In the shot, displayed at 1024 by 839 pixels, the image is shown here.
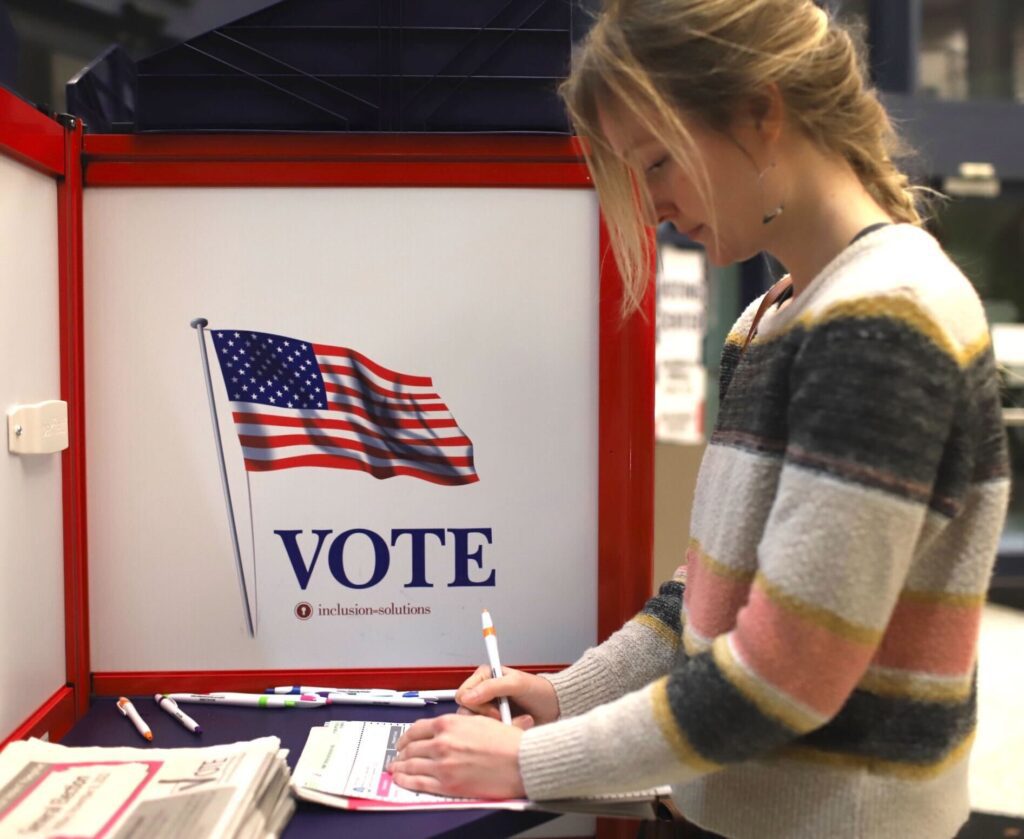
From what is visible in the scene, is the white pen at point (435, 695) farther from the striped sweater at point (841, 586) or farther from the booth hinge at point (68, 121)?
the booth hinge at point (68, 121)

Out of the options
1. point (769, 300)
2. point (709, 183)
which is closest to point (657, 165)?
point (709, 183)

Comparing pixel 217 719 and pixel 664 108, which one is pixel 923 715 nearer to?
pixel 664 108

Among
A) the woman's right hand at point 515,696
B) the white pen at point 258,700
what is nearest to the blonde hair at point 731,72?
the woman's right hand at point 515,696

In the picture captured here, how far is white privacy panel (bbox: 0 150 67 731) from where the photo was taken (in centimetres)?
101

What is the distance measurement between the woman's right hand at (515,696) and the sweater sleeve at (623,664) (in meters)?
0.01

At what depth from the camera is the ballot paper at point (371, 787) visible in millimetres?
885

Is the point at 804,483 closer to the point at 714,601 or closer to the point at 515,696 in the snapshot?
the point at 714,601

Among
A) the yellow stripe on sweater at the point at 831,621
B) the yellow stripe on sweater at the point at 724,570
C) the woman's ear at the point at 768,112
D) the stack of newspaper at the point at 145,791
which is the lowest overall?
the stack of newspaper at the point at 145,791

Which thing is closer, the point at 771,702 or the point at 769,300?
the point at 771,702

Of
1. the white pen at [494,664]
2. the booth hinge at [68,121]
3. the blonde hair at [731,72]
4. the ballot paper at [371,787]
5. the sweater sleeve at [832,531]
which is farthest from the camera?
the booth hinge at [68,121]

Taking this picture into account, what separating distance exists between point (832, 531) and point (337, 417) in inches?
28.4

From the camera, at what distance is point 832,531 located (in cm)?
68

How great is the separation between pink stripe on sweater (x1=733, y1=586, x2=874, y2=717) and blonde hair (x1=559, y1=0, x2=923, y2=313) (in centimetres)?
37

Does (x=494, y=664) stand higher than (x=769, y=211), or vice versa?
(x=769, y=211)
